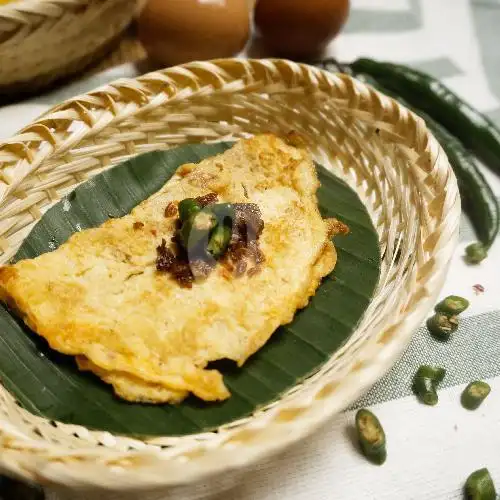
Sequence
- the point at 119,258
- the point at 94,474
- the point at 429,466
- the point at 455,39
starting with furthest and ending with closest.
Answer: the point at 455,39
the point at 119,258
the point at 429,466
the point at 94,474

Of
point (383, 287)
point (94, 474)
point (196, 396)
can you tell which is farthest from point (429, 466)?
point (94, 474)

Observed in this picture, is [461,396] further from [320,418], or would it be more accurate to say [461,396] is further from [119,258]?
[119,258]

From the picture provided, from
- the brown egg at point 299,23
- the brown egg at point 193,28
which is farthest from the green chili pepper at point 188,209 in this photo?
the brown egg at point 299,23

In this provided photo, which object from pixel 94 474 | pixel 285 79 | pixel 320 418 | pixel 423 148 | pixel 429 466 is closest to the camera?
pixel 94 474

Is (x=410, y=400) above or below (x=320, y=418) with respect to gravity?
below

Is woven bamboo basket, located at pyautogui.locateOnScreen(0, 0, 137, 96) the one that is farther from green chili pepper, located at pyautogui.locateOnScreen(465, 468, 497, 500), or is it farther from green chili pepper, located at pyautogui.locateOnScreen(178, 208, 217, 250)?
green chili pepper, located at pyautogui.locateOnScreen(465, 468, 497, 500)

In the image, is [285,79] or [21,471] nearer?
[21,471]
